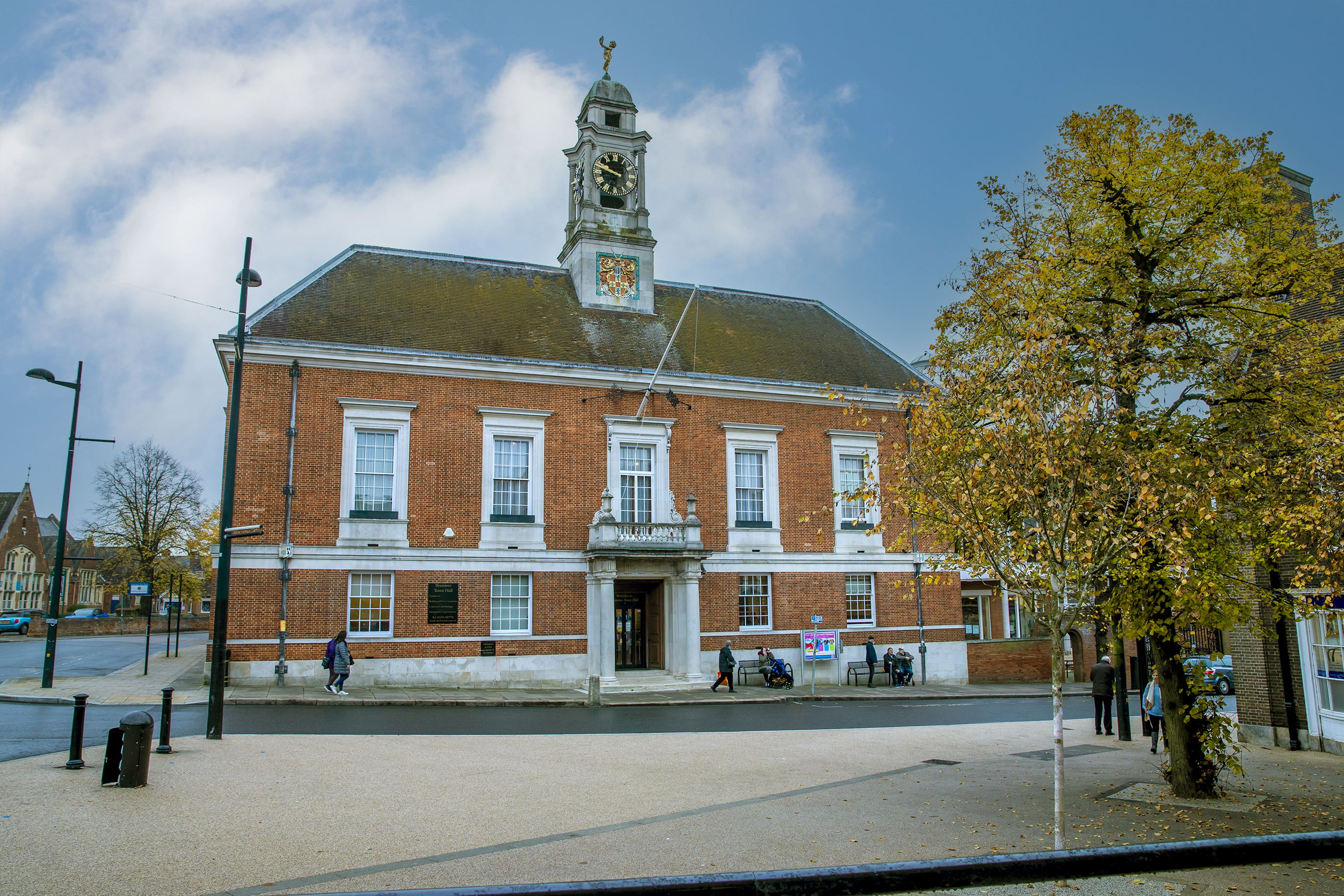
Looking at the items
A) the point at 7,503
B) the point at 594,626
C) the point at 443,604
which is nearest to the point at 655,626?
the point at 594,626

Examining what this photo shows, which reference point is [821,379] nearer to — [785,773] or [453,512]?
[453,512]

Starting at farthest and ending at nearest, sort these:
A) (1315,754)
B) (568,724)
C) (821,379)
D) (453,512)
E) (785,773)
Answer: (821,379)
(453,512)
(568,724)
(1315,754)
(785,773)

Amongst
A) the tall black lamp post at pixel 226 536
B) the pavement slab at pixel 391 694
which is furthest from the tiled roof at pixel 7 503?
the tall black lamp post at pixel 226 536

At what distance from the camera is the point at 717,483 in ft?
96.4

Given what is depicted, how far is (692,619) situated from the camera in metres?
27.5

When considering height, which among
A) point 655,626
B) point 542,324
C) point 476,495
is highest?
point 542,324

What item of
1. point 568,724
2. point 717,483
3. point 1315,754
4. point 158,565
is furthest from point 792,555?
point 158,565

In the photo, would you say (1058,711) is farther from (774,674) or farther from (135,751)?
(774,674)

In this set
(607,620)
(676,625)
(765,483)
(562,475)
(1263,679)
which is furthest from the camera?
(765,483)

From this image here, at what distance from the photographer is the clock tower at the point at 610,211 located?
3141cm

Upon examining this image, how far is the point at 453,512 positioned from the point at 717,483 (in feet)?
27.7

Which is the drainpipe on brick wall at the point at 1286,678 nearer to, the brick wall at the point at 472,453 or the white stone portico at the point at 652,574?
the brick wall at the point at 472,453

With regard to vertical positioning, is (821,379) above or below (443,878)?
above

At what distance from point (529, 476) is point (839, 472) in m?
10.7
